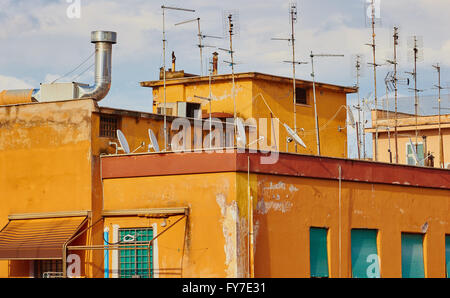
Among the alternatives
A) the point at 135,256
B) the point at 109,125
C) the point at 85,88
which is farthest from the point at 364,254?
the point at 85,88

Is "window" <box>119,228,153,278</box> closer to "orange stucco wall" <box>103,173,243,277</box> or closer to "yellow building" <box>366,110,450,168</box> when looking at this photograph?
"orange stucco wall" <box>103,173,243,277</box>

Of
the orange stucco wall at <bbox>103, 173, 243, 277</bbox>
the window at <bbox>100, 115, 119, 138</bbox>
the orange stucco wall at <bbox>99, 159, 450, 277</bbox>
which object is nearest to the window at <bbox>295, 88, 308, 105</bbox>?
the orange stucco wall at <bbox>99, 159, 450, 277</bbox>

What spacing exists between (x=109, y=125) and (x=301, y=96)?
45.5ft

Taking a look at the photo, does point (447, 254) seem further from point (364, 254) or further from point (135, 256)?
point (135, 256)

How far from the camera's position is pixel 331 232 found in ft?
89.9

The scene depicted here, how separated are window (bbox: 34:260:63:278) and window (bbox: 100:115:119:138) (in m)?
4.18

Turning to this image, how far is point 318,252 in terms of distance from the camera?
27.1m

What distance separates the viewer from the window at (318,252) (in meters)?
27.0

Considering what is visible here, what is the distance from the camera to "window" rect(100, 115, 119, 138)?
28359mm

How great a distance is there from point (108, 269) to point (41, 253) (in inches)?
79.7

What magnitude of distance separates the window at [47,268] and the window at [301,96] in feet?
52.4
